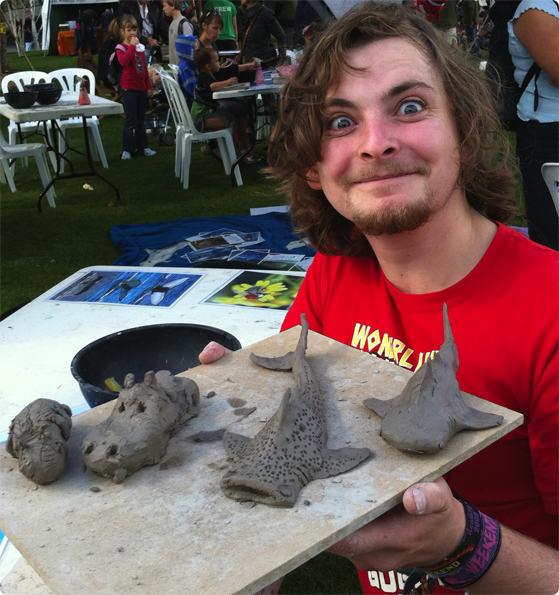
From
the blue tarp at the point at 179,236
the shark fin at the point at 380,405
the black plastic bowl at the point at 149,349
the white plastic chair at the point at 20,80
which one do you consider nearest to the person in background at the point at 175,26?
the white plastic chair at the point at 20,80

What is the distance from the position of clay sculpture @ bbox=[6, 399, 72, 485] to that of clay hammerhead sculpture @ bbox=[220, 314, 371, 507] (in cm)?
30

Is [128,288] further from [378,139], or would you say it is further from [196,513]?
[196,513]

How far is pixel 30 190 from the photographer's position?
796 centimetres

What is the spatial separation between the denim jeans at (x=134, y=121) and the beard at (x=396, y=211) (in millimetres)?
8152

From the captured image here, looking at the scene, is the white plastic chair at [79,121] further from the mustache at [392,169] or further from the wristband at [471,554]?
the wristband at [471,554]

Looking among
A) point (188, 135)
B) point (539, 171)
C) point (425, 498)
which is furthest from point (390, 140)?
Result: point (188, 135)

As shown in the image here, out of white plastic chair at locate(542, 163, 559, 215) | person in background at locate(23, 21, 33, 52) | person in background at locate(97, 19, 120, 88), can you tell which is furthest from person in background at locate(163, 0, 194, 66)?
person in background at locate(23, 21, 33, 52)

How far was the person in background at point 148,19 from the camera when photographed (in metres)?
13.0

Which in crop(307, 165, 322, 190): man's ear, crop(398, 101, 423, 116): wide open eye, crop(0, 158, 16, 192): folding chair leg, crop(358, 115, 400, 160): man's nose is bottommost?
crop(0, 158, 16, 192): folding chair leg

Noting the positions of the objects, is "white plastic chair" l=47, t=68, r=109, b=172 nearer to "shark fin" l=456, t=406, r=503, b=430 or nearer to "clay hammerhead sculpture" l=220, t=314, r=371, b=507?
"clay hammerhead sculpture" l=220, t=314, r=371, b=507

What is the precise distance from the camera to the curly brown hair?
1.45 m

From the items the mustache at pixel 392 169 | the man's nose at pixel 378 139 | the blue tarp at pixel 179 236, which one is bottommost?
the blue tarp at pixel 179 236

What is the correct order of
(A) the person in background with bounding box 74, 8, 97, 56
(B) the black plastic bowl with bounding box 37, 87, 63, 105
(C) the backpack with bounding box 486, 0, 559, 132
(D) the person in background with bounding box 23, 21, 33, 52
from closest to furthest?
1. (C) the backpack with bounding box 486, 0, 559, 132
2. (B) the black plastic bowl with bounding box 37, 87, 63, 105
3. (A) the person in background with bounding box 74, 8, 97, 56
4. (D) the person in background with bounding box 23, 21, 33, 52

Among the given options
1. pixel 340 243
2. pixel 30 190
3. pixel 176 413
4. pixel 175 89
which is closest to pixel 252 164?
pixel 175 89
